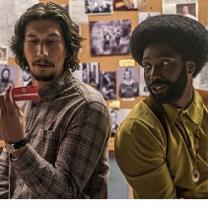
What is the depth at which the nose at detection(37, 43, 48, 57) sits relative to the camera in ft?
3.28

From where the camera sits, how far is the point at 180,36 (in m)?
0.98

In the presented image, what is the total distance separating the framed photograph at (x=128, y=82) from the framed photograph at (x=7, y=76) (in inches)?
9.9

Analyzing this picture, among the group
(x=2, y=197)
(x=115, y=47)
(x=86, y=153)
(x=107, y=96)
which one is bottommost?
(x=2, y=197)

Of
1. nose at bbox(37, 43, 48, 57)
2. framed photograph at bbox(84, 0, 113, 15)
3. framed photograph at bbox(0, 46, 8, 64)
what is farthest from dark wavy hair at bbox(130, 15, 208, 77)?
framed photograph at bbox(0, 46, 8, 64)

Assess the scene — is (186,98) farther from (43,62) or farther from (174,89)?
(43,62)

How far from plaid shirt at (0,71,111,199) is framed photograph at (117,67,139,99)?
0.07 meters

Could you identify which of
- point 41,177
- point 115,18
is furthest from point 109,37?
point 41,177

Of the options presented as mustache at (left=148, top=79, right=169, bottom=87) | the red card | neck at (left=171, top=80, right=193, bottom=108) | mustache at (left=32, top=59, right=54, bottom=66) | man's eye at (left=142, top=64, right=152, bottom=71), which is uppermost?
mustache at (left=32, top=59, right=54, bottom=66)

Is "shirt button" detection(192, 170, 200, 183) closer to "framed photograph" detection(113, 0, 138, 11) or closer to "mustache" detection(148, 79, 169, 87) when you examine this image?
"mustache" detection(148, 79, 169, 87)

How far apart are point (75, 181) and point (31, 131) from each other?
0.15 meters

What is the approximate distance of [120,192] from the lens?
103 cm
